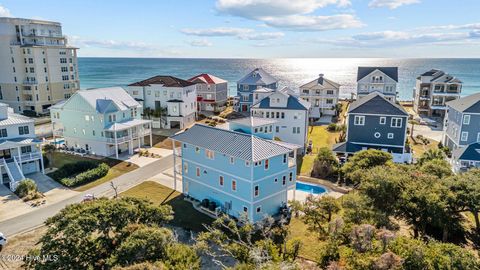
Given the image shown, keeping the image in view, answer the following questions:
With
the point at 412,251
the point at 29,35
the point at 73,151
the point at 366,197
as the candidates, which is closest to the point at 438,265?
the point at 412,251

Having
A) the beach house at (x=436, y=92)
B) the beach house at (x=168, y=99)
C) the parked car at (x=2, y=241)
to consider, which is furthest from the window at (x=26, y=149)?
the beach house at (x=436, y=92)

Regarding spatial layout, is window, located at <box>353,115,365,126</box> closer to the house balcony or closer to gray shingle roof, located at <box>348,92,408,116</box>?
gray shingle roof, located at <box>348,92,408,116</box>

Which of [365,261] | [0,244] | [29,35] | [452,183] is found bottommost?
[0,244]

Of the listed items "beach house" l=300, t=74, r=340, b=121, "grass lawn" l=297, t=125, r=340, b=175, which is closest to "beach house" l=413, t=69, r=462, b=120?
"beach house" l=300, t=74, r=340, b=121

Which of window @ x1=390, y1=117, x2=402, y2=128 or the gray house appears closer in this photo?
window @ x1=390, y1=117, x2=402, y2=128

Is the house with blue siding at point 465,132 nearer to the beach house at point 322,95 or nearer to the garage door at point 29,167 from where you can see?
the beach house at point 322,95

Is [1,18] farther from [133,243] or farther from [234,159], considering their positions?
[133,243]
